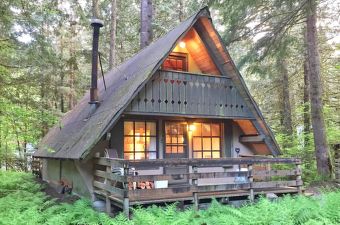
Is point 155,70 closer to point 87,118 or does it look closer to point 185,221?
point 87,118

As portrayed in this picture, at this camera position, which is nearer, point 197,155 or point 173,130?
point 173,130

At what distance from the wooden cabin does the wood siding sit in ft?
0.09

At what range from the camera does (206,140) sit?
1169 cm

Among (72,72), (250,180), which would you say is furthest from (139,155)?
(72,72)

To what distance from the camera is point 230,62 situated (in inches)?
412

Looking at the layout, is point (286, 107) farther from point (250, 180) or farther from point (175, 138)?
point (250, 180)

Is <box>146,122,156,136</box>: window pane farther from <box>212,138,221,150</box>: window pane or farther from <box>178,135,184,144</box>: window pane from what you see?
<box>212,138,221,150</box>: window pane

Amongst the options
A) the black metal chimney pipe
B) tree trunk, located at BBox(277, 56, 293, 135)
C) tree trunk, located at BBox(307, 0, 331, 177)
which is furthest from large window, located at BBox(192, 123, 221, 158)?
tree trunk, located at BBox(277, 56, 293, 135)

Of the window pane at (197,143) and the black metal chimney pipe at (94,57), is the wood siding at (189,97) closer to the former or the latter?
the window pane at (197,143)

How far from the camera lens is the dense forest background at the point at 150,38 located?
10336 millimetres

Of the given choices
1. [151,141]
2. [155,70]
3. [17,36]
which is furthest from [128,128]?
[17,36]

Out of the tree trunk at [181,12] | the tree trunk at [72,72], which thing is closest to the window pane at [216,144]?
the tree trunk at [72,72]

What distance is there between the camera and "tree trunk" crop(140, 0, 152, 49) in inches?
675

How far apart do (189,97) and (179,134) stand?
1.64m
